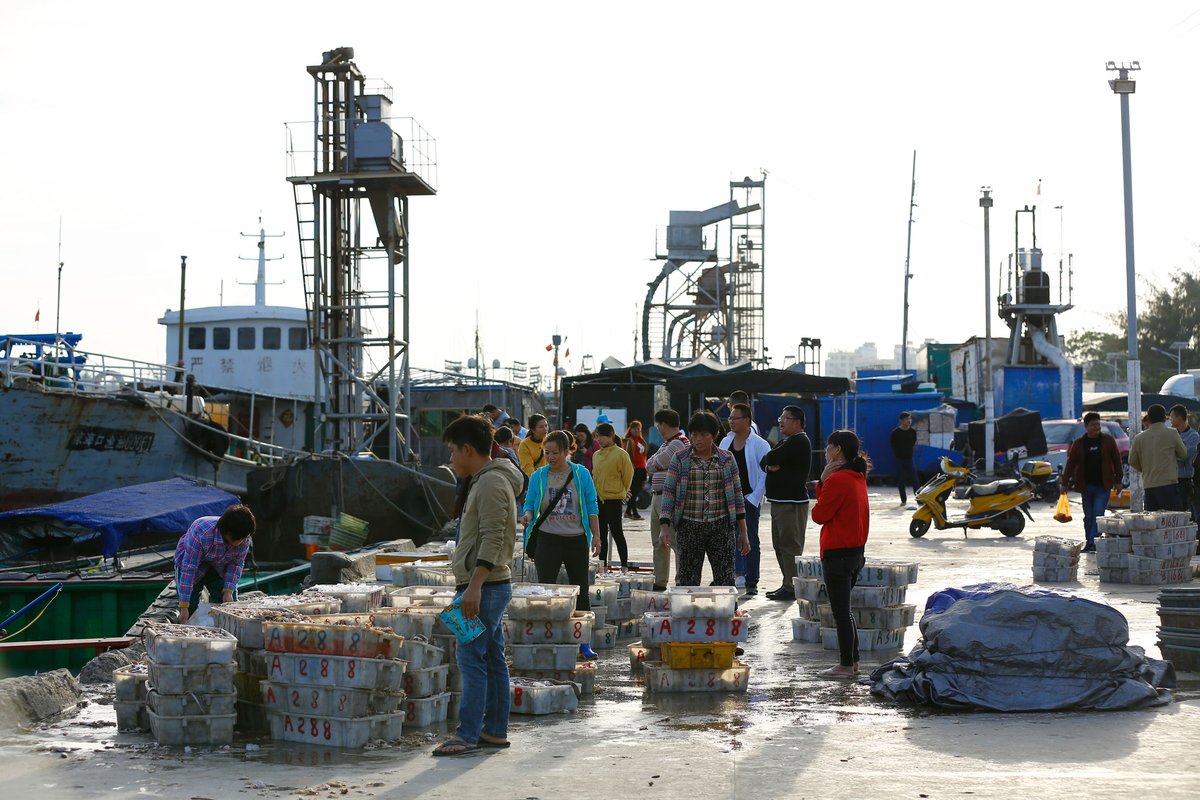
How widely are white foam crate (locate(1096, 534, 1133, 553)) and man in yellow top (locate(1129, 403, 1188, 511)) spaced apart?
1513mm

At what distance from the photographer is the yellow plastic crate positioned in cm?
850

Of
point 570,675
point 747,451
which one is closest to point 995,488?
point 747,451

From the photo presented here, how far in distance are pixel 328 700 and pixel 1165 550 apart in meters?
10.1

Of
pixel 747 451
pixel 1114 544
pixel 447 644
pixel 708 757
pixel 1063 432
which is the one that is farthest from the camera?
pixel 1063 432

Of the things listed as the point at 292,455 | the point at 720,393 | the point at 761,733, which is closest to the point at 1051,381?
the point at 720,393

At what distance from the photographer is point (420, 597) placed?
884 centimetres

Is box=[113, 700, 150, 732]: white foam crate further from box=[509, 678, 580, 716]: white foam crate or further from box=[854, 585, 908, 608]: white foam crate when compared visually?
box=[854, 585, 908, 608]: white foam crate

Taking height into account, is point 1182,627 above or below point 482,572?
below

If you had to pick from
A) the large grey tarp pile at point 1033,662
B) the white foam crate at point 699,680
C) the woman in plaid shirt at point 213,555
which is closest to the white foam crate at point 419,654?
the white foam crate at point 699,680

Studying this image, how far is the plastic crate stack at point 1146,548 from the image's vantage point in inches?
543

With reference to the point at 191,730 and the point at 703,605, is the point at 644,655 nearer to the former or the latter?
the point at 703,605

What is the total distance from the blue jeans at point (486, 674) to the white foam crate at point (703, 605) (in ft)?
6.01

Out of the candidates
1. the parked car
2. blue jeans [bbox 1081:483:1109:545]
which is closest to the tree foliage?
the parked car

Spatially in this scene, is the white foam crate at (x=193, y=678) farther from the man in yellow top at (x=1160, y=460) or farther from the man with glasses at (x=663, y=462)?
the man in yellow top at (x=1160, y=460)
